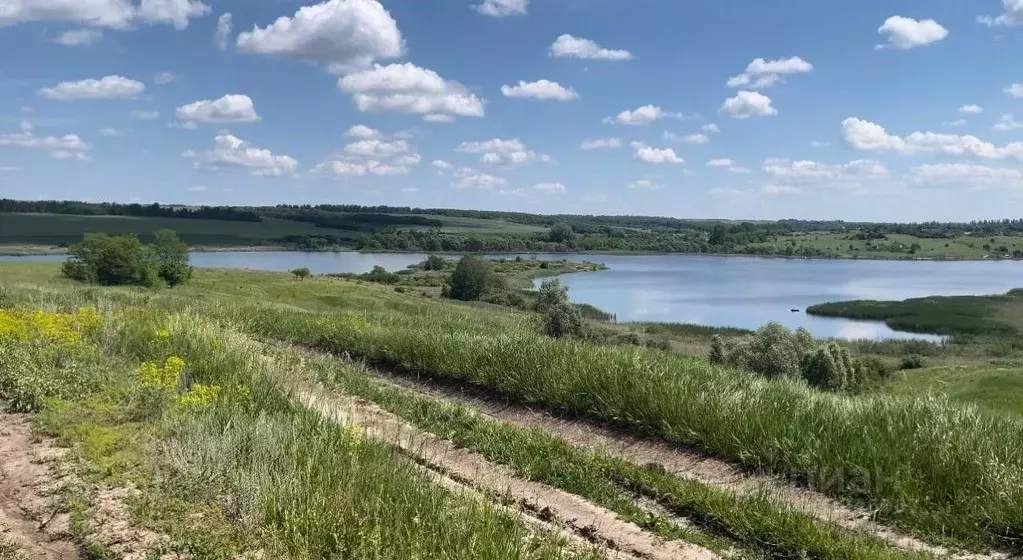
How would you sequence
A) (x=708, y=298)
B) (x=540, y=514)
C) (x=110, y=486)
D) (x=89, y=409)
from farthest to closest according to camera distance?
(x=708, y=298), (x=89, y=409), (x=540, y=514), (x=110, y=486)

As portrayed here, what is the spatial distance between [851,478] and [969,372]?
4616 centimetres

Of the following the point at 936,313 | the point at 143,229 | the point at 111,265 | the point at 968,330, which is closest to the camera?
the point at 111,265

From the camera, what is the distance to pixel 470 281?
9238 cm

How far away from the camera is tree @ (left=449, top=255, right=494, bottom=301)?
3580 inches

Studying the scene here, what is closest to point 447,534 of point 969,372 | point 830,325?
point 969,372

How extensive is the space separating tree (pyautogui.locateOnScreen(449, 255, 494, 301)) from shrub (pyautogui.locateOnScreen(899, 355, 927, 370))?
160ft

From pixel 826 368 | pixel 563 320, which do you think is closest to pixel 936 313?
pixel 826 368

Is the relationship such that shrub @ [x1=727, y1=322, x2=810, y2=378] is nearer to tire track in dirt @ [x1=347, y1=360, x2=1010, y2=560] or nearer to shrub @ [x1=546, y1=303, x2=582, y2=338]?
shrub @ [x1=546, y1=303, x2=582, y2=338]

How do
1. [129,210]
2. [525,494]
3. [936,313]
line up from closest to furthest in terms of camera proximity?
[525,494] → [936,313] → [129,210]

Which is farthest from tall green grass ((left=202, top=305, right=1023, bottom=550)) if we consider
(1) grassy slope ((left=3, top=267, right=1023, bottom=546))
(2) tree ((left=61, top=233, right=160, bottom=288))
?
(2) tree ((left=61, top=233, right=160, bottom=288))

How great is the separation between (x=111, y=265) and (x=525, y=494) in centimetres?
6734

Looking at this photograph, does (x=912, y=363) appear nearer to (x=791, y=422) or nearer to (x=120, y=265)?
(x=791, y=422)

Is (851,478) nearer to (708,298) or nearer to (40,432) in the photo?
(40,432)

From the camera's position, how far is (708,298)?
95.6 metres
